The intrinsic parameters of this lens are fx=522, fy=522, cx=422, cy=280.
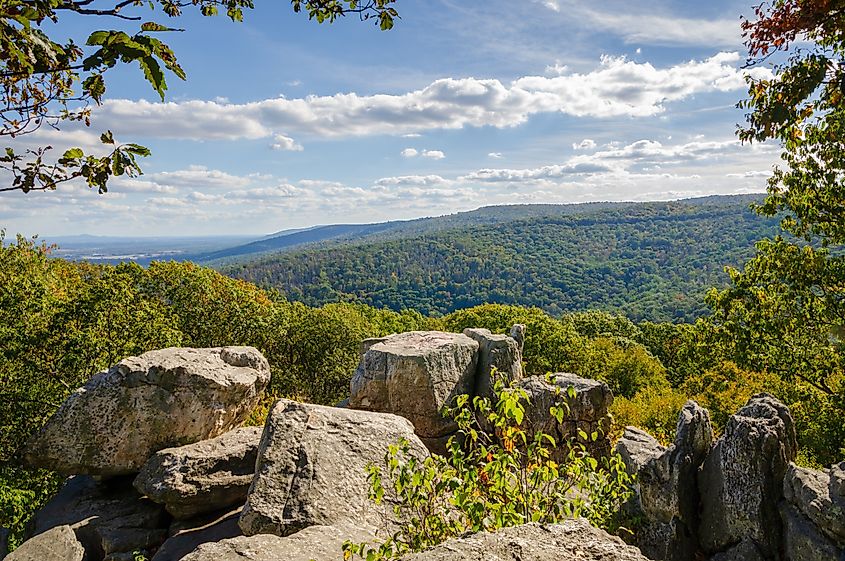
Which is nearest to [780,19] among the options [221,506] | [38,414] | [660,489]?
[660,489]

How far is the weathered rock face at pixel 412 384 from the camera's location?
1861cm

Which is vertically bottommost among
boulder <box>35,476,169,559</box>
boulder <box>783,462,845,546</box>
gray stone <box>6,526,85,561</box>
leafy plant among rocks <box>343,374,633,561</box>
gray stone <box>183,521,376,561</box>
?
boulder <box>35,476,169,559</box>

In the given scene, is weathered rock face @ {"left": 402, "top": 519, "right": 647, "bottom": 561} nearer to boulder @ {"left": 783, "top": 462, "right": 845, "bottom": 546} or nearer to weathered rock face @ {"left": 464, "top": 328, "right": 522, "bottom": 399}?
boulder @ {"left": 783, "top": 462, "right": 845, "bottom": 546}

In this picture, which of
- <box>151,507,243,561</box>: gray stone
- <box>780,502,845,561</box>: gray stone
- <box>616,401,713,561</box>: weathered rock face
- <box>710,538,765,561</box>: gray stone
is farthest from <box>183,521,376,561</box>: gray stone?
<box>780,502,845,561</box>: gray stone

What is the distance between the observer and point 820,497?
32.9 feet

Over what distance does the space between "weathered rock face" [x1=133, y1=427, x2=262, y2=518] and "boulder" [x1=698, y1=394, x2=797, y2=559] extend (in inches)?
428

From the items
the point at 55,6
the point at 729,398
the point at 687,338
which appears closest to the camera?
the point at 55,6

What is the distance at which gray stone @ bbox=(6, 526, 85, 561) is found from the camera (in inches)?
425

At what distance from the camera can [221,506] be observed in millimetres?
12680

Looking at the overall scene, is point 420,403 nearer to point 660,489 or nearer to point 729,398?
point 660,489

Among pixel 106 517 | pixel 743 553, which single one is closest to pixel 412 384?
pixel 106 517

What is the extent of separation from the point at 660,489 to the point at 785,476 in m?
2.56

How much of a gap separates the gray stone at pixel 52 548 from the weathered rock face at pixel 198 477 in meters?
1.60

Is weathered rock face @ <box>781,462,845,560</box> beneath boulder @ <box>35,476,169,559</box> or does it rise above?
above
